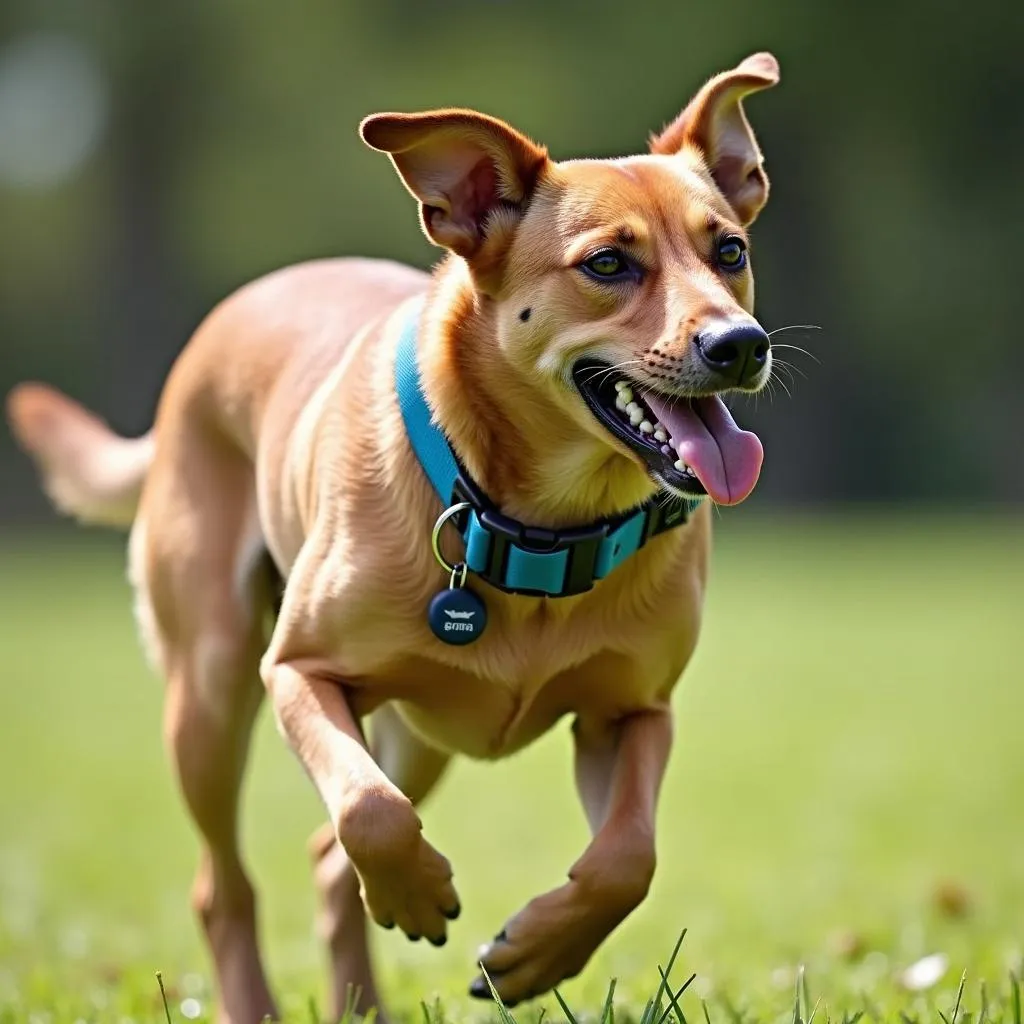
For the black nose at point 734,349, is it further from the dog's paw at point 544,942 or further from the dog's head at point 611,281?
the dog's paw at point 544,942

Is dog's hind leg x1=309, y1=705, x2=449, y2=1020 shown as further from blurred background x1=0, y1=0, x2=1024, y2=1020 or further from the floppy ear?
blurred background x1=0, y1=0, x2=1024, y2=1020

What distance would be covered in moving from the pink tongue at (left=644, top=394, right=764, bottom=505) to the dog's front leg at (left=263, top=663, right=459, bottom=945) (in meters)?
0.92

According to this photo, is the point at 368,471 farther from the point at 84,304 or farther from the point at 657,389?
the point at 84,304

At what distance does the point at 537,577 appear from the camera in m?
4.23

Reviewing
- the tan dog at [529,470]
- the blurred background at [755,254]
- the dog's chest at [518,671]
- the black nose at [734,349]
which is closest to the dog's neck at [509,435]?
the tan dog at [529,470]

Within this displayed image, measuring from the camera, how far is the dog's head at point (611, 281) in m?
3.90

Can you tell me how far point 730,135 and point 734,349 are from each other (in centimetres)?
102

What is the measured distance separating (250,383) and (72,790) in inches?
224

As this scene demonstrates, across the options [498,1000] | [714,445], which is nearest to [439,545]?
[714,445]

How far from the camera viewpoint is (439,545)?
14.0ft

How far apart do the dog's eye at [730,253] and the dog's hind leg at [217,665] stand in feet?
5.84

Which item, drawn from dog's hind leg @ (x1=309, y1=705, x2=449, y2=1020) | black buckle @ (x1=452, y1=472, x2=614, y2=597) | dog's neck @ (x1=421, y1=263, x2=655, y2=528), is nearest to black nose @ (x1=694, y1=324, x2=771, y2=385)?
dog's neck @ (x1=421, y1=263, x2=655, y2=528)

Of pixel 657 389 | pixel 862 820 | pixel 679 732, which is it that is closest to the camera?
pixel 657 389

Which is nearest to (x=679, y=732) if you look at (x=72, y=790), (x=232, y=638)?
(x=72, y=790)
